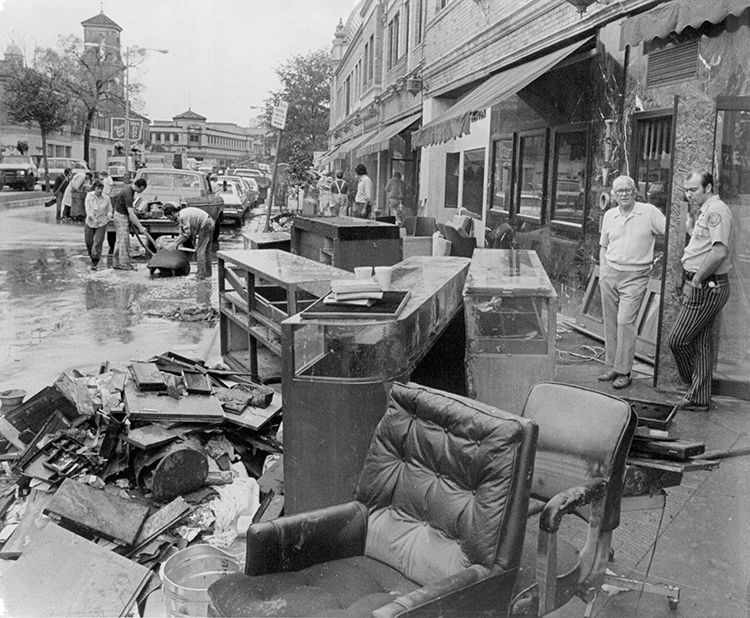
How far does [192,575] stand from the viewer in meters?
3.85

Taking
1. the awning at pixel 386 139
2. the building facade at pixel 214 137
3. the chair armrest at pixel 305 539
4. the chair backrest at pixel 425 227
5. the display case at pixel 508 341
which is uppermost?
the building facade at pixel 214 137

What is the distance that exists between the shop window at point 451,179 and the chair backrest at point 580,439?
14.8 meters

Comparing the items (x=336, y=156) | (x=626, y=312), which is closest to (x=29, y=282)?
(x=626, y=312)

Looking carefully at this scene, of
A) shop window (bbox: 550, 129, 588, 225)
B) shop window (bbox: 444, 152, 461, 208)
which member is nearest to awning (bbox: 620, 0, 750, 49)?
shop window (bbox: 550, 129, 588, 225)

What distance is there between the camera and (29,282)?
544 inches

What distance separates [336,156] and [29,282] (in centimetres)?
1566

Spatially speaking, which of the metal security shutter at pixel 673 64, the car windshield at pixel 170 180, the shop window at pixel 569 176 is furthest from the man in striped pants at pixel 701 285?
the car windshield at pixel 170 180

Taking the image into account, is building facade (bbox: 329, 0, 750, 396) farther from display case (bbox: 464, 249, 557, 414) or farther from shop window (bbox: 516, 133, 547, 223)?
display case (bbox: 464, 249, 557, 414)

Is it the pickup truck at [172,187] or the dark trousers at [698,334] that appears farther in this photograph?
the pickup truck at [172,187]

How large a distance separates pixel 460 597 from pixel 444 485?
464 millimetres

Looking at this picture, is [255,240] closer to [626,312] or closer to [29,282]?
[29,282]

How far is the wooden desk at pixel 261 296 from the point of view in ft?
21.7

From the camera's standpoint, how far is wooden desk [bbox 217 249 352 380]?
261 inches

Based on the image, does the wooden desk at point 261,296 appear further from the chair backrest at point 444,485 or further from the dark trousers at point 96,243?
the dark trousers at point 96,243
